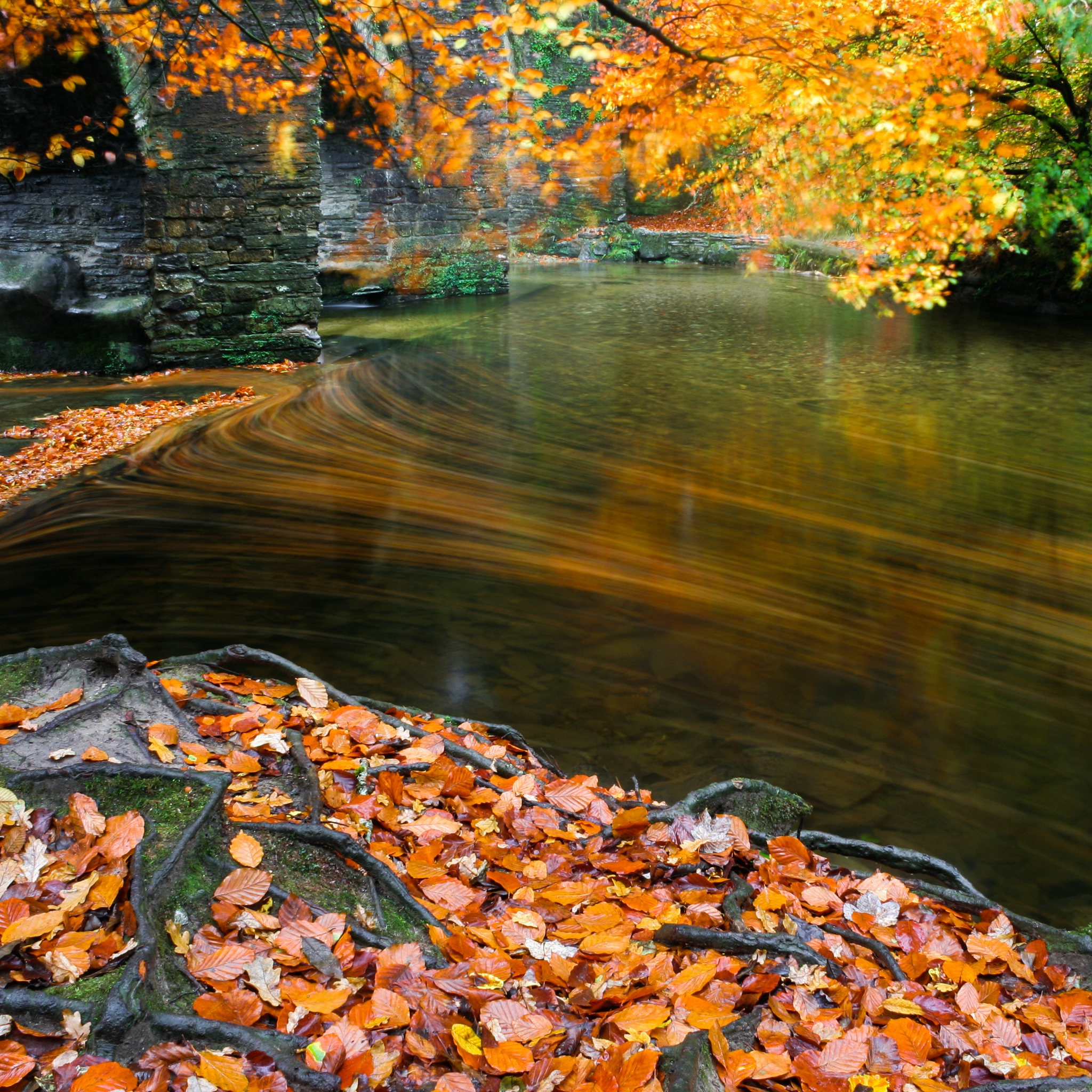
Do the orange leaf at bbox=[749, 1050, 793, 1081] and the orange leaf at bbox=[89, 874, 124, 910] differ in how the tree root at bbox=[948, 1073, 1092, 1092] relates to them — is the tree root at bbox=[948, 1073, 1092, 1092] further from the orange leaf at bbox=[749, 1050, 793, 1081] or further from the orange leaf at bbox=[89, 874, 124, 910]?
the orange leaf at bbox=[89, 874, 124, 910]

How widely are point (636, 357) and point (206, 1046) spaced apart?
8.72m

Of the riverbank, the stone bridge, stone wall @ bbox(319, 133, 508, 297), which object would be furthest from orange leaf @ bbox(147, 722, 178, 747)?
stone wall @ bbox(319, 133, 508, 297)

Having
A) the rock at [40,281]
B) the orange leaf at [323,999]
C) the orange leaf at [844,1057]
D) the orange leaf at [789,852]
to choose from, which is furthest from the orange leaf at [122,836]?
the rock at [40,281]

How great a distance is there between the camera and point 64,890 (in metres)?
1.43

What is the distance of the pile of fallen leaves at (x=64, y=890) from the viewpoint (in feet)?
4.27

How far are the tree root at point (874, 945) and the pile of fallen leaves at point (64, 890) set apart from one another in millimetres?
1369

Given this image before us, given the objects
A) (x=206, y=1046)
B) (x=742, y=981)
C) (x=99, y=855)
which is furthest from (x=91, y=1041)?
(x=742, y=981)

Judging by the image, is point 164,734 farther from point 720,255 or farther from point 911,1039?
point 720,255

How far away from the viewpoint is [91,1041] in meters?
1.19

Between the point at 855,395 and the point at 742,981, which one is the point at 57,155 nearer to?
the point at 855,395

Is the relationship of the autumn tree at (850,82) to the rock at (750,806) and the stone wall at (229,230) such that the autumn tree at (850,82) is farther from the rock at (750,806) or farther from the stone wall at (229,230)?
the rock at (750,806)

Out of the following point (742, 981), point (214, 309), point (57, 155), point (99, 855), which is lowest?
point (742, 981)

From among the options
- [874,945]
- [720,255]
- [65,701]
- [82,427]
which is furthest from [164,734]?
[720,255]

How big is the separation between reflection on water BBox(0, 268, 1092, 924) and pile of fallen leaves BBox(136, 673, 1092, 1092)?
24.6 inches
